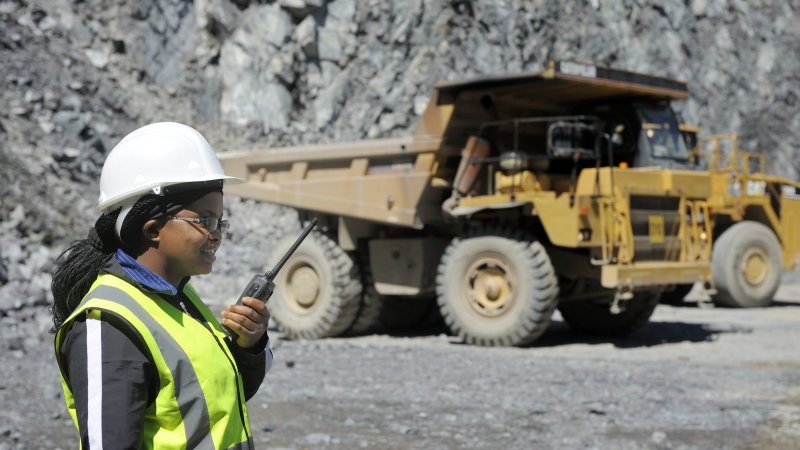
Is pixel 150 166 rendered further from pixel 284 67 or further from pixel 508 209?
pixel 284 67

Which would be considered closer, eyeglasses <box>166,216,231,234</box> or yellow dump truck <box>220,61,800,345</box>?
eyeglasses <box>166,216,231,234</box>

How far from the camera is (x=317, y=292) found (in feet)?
35.1

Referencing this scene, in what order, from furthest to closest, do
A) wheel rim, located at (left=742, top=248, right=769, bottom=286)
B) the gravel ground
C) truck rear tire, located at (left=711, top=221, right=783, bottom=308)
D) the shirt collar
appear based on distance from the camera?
wheel rim, located at (left=742, top=248, right=769, bottom=286)
truck rear tire, located at (left=711, top=221, right=783, bottom=308)
the gravel ground
the shirt collar

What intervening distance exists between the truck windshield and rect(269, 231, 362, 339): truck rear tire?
342 cm

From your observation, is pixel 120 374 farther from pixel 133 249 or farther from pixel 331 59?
pixel 331 59

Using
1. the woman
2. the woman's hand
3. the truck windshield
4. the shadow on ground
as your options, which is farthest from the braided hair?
the truck windshield

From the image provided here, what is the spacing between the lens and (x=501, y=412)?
6.16 metres

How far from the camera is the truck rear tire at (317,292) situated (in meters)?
10.5

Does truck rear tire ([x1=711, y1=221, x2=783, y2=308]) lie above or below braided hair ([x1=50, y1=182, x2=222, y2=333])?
below

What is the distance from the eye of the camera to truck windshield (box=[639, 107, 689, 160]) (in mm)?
9992

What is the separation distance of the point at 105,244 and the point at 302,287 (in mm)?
8633

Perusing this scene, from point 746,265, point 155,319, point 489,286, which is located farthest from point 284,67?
point 155,319

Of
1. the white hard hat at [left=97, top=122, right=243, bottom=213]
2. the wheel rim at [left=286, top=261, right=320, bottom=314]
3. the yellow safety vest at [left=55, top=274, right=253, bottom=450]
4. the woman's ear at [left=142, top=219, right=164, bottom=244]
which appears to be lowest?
the wheel rim at [left=286, top=261, right=320, bottom=314]

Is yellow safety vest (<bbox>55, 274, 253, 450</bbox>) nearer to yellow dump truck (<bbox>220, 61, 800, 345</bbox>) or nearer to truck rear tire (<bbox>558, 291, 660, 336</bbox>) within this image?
yellow dump truck (<bbox>220, 61, 800, 345</bbox>)
